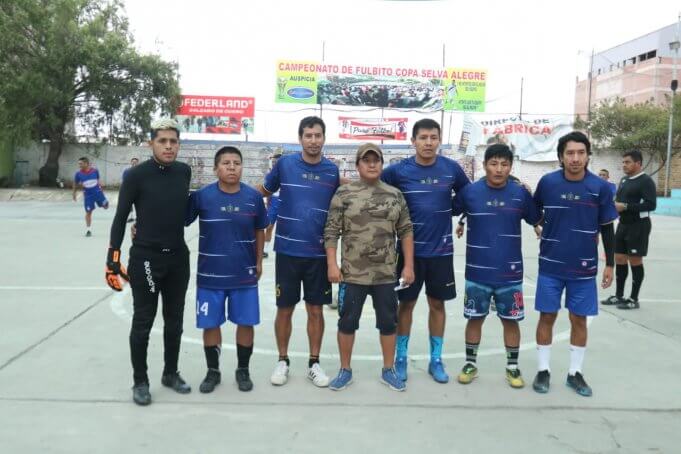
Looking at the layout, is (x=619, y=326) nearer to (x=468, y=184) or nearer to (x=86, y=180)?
(x=468, y=184)

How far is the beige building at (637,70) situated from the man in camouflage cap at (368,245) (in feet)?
169

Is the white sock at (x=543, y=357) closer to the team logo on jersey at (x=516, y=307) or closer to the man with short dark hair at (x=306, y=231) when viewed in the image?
the team logo on jersey at (x=516, y=307)

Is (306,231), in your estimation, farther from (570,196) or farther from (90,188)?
(90,188)

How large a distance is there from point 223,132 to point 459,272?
85.4ft

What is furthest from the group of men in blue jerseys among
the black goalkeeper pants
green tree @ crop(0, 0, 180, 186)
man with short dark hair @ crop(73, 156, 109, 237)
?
green tree @ crop(0, 0, 180, 186)

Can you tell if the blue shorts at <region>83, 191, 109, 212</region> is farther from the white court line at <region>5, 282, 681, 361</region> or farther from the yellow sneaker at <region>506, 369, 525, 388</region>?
the yellow sneaker at <region>506, 369, 525, 388</region>

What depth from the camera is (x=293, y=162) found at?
440cm

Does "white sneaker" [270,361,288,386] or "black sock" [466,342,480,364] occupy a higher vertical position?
"black sock" [466,342,480,364]

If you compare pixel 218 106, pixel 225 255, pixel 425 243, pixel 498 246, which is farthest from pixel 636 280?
pixel 218 106

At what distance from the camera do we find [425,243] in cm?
442

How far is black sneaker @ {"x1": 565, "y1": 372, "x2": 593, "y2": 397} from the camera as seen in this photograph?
4194mm

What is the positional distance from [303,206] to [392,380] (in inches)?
55.7

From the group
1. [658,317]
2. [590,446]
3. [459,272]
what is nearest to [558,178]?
[590,446]

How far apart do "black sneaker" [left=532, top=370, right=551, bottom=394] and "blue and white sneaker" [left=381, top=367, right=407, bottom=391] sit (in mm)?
951
